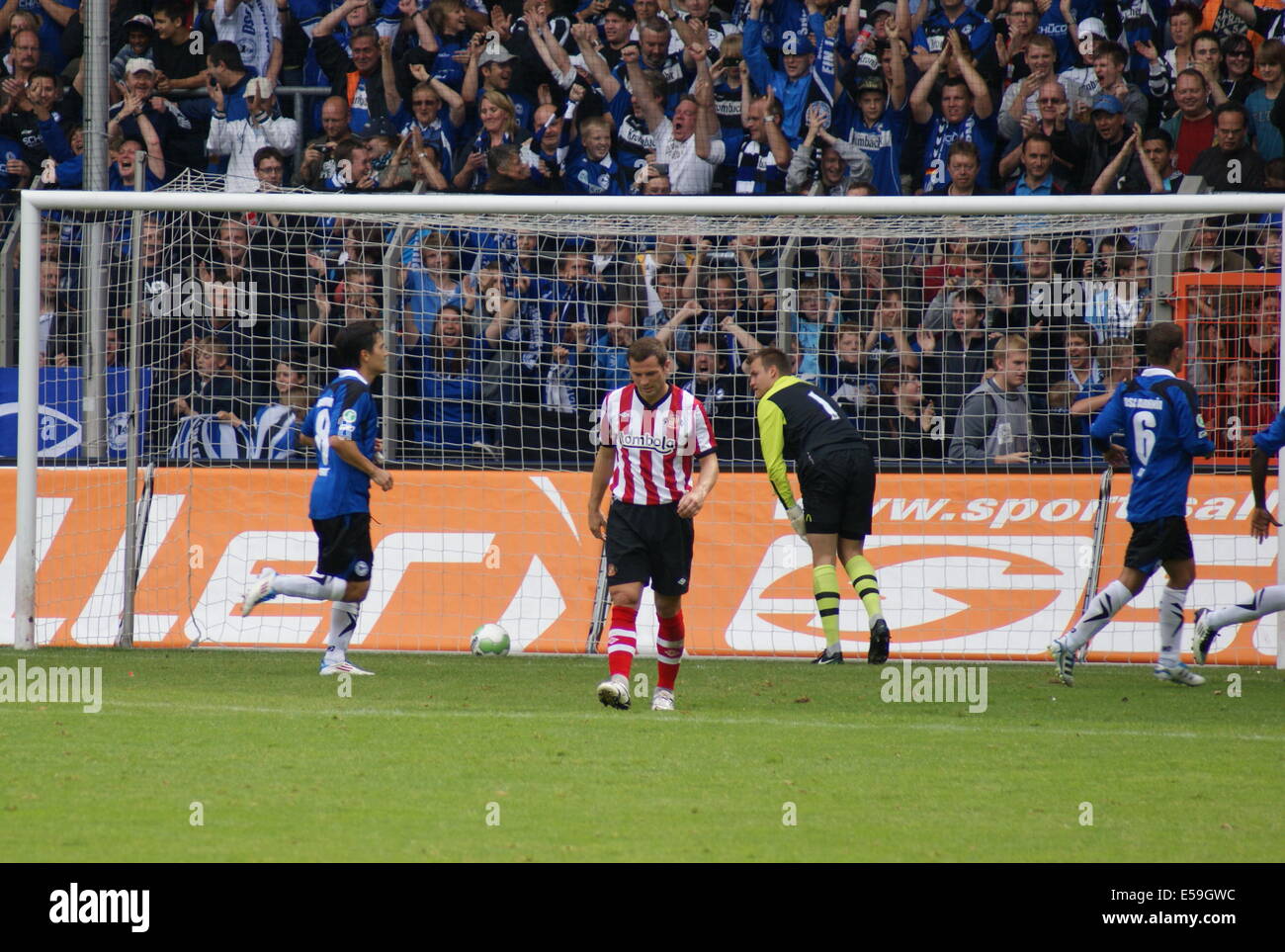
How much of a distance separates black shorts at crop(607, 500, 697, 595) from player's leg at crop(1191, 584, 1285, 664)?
3203 millimetres

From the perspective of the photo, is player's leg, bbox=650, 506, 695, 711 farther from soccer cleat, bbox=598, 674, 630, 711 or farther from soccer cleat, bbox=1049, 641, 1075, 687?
soccer cleat, bbox=1049, 641, 1075, 687

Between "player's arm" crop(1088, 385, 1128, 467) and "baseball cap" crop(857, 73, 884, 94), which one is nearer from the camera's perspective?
"player's arm" crop(1088, 385, 1128, 467)

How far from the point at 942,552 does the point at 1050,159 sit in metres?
4.62

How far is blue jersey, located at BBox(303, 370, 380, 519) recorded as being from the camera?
899 centimetres

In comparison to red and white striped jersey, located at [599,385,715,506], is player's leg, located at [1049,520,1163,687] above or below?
below

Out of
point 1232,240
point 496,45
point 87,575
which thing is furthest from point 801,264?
point 87,575

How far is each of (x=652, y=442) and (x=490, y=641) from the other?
3.09m

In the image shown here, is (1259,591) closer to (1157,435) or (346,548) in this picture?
(1157,435)

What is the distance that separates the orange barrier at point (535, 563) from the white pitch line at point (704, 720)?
314cm

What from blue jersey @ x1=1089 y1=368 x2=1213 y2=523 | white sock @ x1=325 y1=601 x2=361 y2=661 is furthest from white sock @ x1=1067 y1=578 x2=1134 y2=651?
white sock @ x1=325 y1=601 x2=361 y2=661

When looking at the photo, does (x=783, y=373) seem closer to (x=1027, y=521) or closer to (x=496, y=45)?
(x=1027, y=521)

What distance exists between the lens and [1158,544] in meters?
8.98

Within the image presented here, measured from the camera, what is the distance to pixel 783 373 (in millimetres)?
10344

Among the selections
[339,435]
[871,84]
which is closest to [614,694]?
[339,435]
